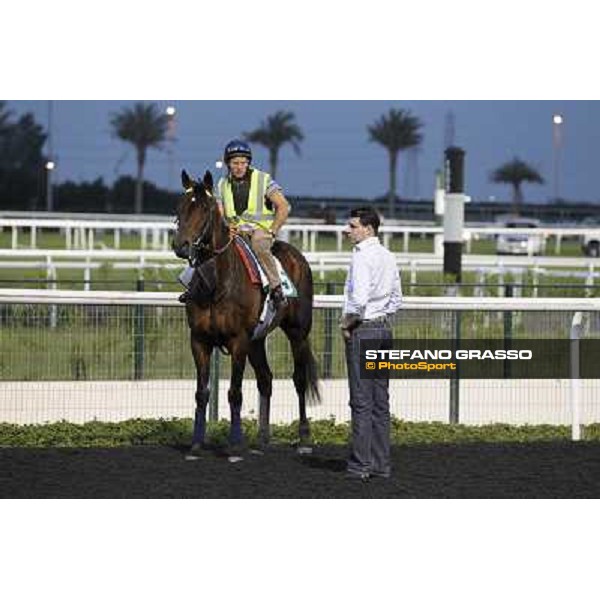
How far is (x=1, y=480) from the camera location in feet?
31.6

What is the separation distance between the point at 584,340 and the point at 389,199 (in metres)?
37.1

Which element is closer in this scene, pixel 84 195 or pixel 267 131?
pixel 84 195

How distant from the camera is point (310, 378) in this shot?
11914mm

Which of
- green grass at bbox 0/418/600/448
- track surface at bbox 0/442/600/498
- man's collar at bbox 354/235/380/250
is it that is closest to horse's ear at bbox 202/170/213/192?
man's collar at bbox 354/235/380/250

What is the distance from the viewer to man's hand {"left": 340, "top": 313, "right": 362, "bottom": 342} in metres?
9.57

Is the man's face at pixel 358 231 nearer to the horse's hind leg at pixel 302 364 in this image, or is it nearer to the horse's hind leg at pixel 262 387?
the horse's hind leg at pixel 262 387

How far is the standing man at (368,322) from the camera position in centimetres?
950

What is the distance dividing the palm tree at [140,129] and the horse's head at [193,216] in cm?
3457

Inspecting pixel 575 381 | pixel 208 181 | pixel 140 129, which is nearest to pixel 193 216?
pixel 208 181

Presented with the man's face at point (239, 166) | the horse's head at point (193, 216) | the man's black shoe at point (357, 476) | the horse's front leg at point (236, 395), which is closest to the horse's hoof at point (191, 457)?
the horse's front leg at point (236, 395)

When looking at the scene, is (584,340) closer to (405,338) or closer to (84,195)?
(405,338)

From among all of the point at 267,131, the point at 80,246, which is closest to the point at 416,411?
the point at 80,246

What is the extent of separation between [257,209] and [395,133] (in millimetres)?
Result: 41678

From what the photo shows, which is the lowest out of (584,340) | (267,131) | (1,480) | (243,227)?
(1,480)
